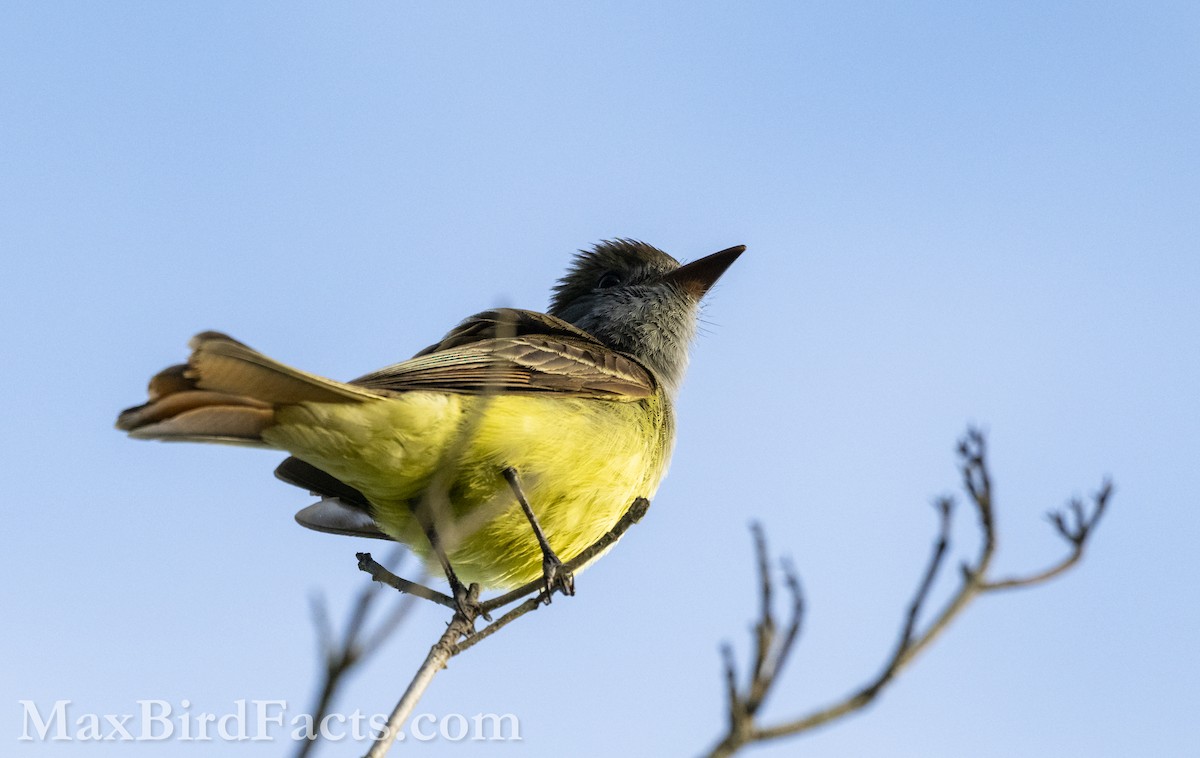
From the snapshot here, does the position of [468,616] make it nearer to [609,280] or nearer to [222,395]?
[222,395]

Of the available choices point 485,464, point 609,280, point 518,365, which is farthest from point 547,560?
point 609,280

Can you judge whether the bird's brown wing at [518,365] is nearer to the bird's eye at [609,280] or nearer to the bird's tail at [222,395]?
the bird's tail at [222,395]

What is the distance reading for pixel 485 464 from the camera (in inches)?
205

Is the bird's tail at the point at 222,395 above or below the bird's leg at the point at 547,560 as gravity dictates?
above

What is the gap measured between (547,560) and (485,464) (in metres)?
0.50

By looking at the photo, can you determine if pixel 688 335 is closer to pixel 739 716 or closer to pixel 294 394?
pixel 294 394

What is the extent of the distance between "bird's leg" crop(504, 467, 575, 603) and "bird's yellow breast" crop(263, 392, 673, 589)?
58 millimetres

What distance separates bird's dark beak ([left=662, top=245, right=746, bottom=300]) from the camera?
7.74 m

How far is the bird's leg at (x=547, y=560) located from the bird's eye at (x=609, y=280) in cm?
313

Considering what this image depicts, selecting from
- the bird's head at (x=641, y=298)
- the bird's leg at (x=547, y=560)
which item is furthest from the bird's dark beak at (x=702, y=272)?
the bird's leg at (x=547, y=560)

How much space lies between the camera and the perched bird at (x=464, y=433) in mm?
4547

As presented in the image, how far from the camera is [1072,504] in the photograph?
3277 mm

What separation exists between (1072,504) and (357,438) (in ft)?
9.40

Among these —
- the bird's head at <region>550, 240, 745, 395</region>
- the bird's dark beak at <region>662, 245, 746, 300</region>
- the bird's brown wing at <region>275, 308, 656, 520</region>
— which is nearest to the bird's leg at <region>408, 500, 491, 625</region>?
the bird's brown wing at <region>275, 308, 656, 520</region>
